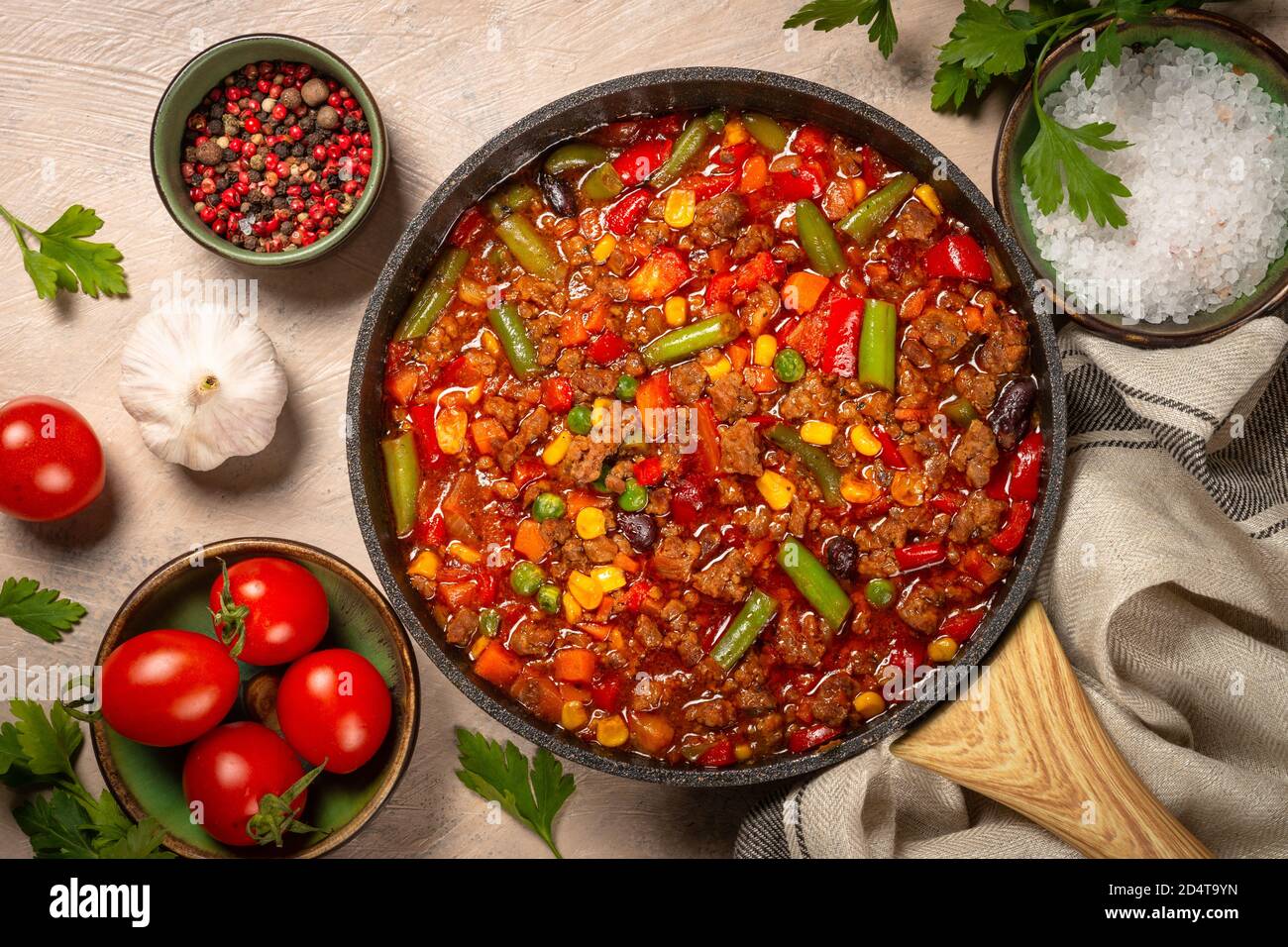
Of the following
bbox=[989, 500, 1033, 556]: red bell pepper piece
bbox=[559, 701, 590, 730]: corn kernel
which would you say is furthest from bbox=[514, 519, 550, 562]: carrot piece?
bbox=[989, 500, 1033, 556]: red bell pepper piece

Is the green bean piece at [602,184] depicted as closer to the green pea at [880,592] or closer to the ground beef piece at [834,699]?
the green pea at [880,592]

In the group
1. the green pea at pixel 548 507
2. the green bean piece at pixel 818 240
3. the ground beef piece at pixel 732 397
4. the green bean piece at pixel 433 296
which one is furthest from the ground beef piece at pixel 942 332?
the green bean piece at pixel 433 296

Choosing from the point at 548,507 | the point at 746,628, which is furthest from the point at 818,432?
the point at 548,507

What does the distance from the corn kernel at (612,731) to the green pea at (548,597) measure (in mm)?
399

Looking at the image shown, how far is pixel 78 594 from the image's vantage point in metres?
3.84

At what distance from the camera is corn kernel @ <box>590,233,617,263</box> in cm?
342

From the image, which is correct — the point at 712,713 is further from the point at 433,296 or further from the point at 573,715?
the point at 433,296

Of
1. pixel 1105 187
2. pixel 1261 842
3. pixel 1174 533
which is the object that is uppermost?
pixel 1105 187

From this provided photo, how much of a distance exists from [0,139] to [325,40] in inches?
50.1

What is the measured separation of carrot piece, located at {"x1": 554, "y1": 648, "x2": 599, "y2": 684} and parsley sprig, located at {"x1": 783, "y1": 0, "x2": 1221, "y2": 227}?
2.03m

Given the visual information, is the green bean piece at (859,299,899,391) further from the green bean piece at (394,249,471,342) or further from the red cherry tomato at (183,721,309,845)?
the red cherry tomato at (183,721,309,845)

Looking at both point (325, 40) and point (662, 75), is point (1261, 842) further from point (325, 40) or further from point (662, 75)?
point (325, 40)

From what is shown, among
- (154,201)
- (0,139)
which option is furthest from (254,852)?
(0,139)

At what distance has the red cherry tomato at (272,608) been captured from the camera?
335 centimetres
